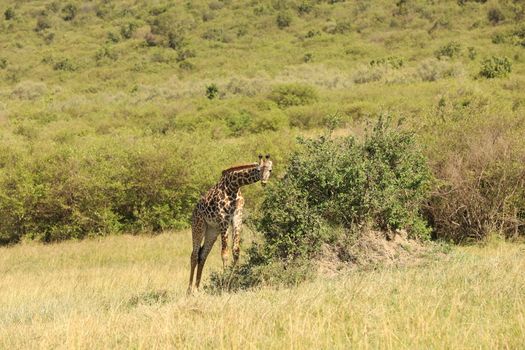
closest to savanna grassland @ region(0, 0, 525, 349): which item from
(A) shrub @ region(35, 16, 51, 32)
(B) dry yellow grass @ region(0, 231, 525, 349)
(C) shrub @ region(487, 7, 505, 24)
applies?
(B) dry yellow grass @ region(0, 231, 525, 349)

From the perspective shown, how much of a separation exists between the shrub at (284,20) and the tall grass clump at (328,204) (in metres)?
80.8

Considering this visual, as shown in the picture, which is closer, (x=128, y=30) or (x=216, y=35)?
(x=216, y=35)

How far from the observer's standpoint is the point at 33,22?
360ft

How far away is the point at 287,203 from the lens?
1097 centimetres

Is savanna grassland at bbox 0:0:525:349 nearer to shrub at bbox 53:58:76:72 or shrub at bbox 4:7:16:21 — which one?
shrub at bbox 53:58:76:72

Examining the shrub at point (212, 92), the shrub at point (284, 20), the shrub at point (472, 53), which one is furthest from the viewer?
the shrub at point (284, 20)

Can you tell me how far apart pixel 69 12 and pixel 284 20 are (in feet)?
151

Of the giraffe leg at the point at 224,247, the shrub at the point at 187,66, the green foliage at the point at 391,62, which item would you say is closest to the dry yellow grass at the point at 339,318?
the giraffe leg at the point at 224,247

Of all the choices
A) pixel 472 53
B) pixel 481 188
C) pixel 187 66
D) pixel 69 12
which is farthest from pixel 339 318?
pixel 69 12

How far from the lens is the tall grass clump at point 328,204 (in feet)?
35.3

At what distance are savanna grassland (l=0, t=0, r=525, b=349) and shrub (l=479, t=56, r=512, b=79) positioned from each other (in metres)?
0.43

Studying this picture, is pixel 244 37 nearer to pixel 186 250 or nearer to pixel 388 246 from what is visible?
pixel 186 250

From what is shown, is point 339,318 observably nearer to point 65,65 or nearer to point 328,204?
point 328,204

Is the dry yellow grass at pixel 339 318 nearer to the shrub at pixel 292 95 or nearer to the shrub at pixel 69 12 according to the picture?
the shrub at pixel 292 95
